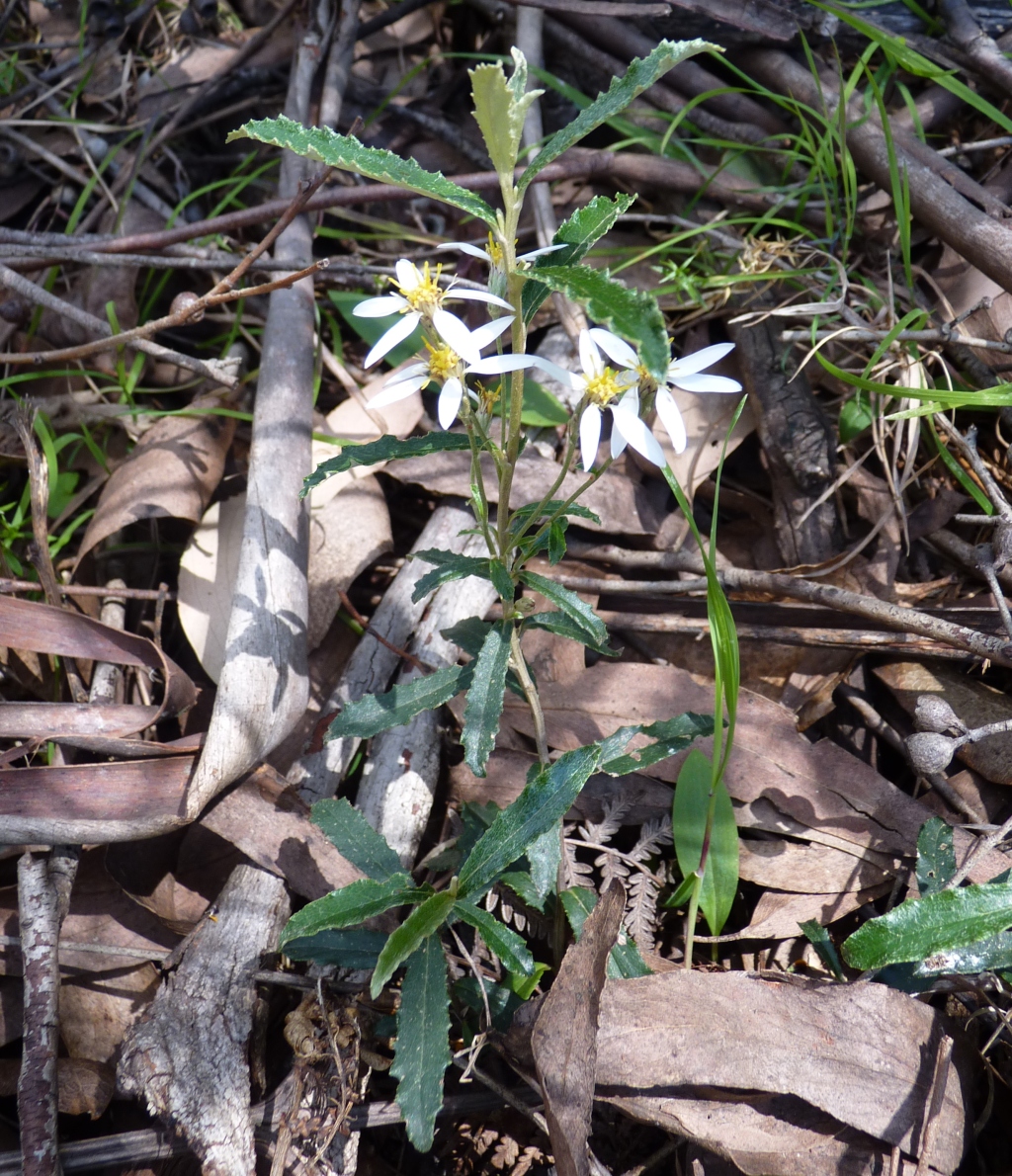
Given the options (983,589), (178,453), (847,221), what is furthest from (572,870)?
(847,221)

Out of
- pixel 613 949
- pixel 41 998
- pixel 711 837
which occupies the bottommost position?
pixel 41 998

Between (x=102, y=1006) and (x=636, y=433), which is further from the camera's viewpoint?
(x=102, y=1006)

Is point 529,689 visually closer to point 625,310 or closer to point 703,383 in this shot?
point 703,383

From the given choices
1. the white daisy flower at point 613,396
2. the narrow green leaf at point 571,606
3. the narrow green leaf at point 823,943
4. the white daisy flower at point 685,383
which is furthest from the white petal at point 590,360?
the narrow green leaf at point 823,943

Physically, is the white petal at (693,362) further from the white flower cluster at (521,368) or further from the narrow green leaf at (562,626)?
the narrow green leaf at (562,626)

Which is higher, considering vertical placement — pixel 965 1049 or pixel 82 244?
pixel 82 244

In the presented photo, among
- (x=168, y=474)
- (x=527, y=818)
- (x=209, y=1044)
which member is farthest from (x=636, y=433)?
(x=168, y=474)

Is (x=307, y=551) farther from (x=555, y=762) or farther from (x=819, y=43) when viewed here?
(x=819, y=43)
